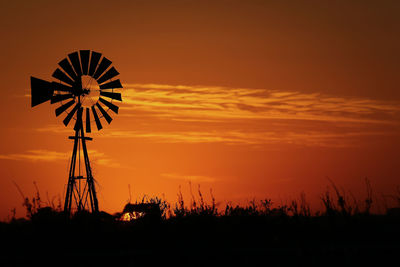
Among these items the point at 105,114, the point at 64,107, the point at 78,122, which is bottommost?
the point at 78,122

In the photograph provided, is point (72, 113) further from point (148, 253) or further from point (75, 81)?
point (148, 253)

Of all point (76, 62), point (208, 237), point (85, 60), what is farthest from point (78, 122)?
point (208, 237)

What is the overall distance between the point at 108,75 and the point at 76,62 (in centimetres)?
152

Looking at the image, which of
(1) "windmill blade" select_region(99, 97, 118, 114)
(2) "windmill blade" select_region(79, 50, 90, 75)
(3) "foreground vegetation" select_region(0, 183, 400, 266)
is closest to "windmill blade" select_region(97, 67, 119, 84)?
(2) "windmill blade" select_region(79, 50, 90, 75)

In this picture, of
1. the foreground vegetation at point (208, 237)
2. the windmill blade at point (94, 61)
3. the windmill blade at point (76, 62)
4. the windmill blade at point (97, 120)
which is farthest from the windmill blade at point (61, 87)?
the foreground vegetation at point (208, 237)

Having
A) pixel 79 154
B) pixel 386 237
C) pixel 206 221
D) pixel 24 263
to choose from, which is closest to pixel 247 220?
pixel 206 221

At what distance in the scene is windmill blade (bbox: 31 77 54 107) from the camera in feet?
65.1

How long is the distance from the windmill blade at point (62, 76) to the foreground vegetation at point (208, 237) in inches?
442

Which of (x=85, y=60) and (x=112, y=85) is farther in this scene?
(x=112, y=85)

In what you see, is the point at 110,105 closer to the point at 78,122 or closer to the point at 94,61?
the point at 78,122

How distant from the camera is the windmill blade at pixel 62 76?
20.8m

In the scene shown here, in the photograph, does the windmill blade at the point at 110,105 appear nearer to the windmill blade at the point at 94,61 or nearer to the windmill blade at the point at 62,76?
the windmill blade at the point at 94,61

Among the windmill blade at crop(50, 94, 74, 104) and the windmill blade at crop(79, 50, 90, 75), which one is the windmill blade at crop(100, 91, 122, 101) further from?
the windmill blade at crop(50, 94, 74, 104)

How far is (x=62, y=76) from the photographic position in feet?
68.6
